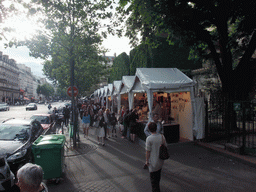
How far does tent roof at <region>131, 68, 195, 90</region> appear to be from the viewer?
932 centimetres

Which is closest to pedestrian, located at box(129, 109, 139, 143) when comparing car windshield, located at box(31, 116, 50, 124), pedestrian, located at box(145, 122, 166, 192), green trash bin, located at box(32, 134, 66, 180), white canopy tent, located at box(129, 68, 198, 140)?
white canopy tent, located at box(129, 68, 198, 140)

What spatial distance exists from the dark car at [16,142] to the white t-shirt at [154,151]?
4173 mm

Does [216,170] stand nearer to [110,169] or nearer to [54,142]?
→ [110,169]

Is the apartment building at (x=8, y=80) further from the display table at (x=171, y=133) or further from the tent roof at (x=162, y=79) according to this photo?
the display table at (x=171, y=133)

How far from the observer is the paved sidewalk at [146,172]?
491 centimetres

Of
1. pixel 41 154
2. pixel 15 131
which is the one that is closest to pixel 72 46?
pixel 15 131

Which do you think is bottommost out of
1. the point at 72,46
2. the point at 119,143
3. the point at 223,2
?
the point at 119,143

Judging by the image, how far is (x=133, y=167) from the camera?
20.8ft

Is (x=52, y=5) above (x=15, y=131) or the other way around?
above

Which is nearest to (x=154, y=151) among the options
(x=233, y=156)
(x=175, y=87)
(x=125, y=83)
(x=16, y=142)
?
(x=233, y=156)

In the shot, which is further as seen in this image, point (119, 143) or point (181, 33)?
point (119, 143)

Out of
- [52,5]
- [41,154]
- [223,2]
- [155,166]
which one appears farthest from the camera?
[52,5]

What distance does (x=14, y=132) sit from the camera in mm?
7012

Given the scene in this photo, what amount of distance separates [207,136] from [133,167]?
468 centimetres
